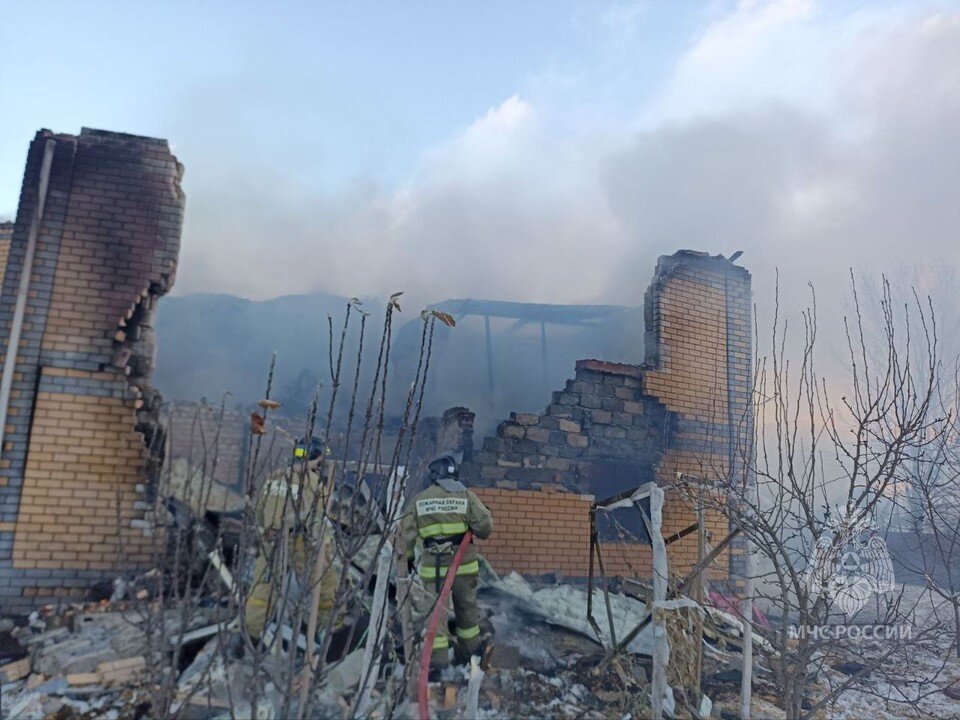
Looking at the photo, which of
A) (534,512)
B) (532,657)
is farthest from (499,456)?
(532,657)

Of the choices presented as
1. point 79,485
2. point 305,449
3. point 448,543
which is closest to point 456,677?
point 448,543

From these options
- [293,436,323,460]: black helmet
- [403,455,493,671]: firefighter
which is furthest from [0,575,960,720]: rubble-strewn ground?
[293,436,323,460]: black helmet

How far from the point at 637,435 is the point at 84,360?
5.85m

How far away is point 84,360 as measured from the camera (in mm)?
5527

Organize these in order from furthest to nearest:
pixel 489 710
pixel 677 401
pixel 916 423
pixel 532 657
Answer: pixel 677 401, pixel 532 657, pixel 489 710, pixel 916 423

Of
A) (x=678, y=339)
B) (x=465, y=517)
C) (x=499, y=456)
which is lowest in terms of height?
(x=465, y=517)

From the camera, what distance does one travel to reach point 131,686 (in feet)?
13.7

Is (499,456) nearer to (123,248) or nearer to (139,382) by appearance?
(139,382)

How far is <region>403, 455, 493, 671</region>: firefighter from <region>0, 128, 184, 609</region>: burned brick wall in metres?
2.24

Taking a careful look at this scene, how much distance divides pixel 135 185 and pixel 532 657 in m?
5.64

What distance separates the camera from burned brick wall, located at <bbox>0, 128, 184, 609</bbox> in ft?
17.1

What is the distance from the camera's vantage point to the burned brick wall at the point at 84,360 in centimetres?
521

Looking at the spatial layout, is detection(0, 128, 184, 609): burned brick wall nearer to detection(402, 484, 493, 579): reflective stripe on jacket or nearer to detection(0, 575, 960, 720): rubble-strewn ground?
detection(0, 575, 960, 720): rubble-strewn ground

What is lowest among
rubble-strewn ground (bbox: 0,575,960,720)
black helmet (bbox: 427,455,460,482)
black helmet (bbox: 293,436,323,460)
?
rubble-strewn ground (bbox: 0,575,960,720)
